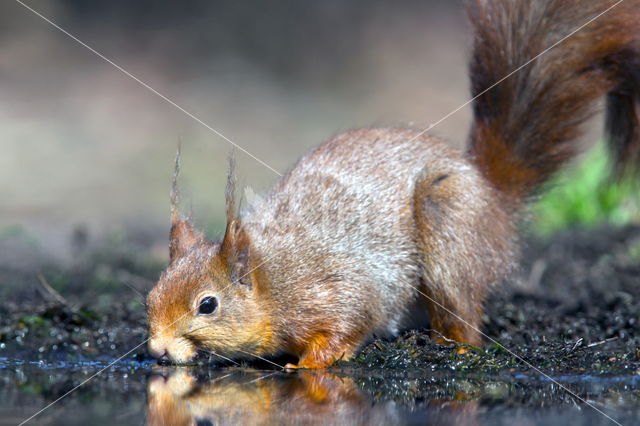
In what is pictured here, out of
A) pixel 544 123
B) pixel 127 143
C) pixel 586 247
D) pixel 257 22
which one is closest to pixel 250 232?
pixel 544 123

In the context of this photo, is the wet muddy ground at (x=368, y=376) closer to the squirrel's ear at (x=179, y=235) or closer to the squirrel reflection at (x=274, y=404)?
the squirrel reflection at (x=274, y=404)

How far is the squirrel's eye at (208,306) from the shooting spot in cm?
439

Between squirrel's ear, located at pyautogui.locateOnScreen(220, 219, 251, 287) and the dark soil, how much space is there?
0.67 m

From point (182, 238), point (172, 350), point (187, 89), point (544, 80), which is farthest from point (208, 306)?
point (187, 89)

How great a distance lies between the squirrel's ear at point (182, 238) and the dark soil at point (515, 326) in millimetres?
541

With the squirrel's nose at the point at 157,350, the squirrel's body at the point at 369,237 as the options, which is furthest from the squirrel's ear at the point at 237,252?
the squirrel's nose at the point at 157,350

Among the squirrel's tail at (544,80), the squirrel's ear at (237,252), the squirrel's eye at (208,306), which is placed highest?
the squirrel's tail at (544,80)

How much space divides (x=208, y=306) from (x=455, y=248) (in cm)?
147

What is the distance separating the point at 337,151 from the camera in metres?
5.43

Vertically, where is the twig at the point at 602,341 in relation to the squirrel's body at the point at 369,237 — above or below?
below

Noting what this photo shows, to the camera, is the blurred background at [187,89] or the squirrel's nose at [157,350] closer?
the squirrel's nose at [157,350]

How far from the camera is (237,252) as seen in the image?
4613mm

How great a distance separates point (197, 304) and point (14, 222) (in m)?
6.23

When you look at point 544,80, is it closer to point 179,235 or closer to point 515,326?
point 515,326
